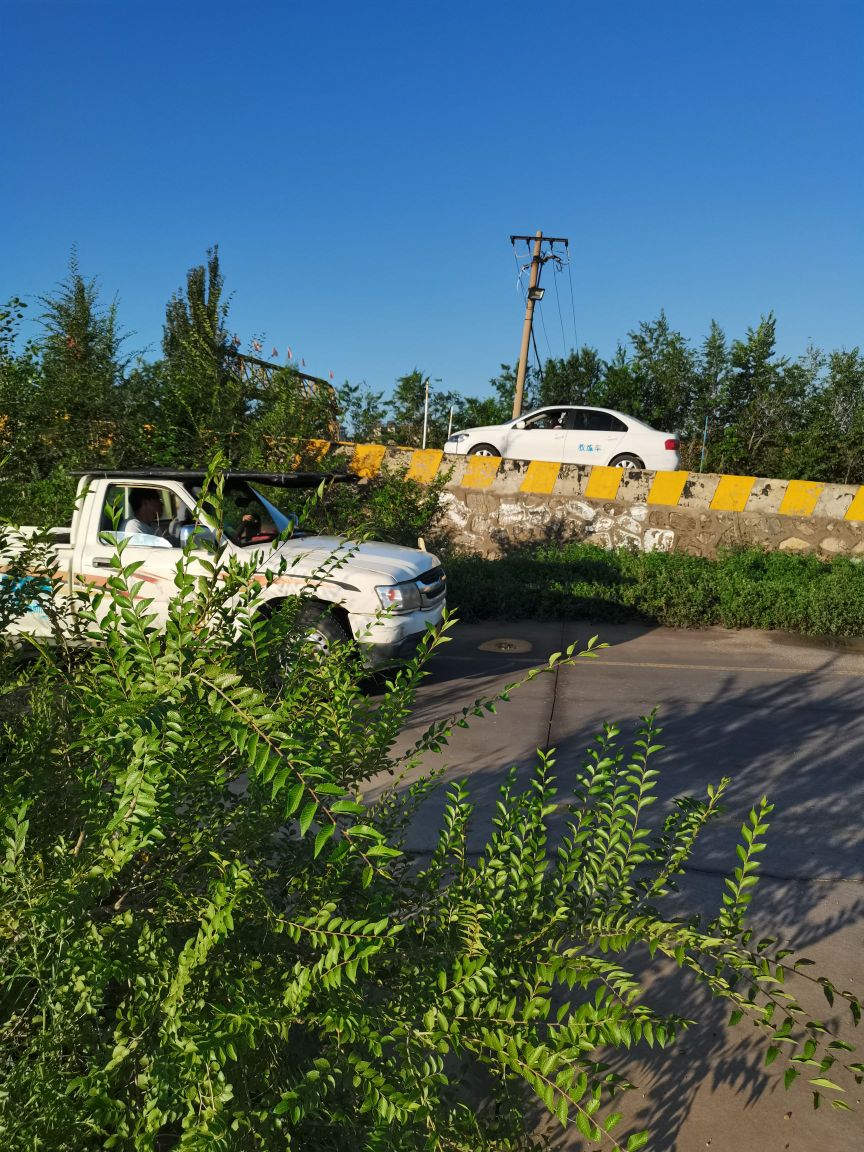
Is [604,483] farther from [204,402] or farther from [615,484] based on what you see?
[204,402]

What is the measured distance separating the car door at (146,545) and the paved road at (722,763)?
2298 mm

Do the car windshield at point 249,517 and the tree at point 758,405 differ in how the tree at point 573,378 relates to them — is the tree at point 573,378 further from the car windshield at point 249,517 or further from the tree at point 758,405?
the car windshield at point 249,517

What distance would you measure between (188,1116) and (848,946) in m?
3.06

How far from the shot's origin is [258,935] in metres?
1.84

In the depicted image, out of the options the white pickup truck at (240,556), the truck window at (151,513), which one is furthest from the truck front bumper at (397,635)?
the truck window at (151,513)

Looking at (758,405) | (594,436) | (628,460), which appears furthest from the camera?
(758,405)

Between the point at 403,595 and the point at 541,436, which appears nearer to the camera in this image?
the point at 403,595

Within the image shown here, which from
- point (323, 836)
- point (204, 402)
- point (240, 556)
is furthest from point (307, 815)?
point (204, 402)

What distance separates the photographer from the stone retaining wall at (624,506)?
38.2 feet

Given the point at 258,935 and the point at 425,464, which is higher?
the point at 425,464

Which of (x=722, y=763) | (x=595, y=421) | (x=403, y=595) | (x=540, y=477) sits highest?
(x=595, y=421)

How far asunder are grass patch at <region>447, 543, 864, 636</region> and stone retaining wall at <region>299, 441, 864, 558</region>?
0.64 meters

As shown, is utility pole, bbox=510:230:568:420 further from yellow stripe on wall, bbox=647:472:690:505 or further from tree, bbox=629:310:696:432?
yellow stripe on wall, bbox=647:472:690:505

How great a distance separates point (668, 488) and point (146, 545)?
26.2ft
